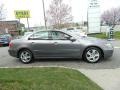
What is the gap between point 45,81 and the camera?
5.70m

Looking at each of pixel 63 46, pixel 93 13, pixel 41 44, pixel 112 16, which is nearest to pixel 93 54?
pixel 63 46

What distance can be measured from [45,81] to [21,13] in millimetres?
27035

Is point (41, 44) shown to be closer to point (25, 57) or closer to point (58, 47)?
point (58, 47)

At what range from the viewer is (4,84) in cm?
540

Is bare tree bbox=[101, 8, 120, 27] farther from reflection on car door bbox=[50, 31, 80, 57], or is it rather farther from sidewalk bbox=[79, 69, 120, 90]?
sidewalk bbox=[79, 69, 120, 90]

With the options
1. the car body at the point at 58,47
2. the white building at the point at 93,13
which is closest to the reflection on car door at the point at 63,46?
the car body at the point at 58,47

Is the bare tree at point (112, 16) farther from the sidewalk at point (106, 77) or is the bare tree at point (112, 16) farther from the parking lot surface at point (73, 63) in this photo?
the sidewalk at point (106, 77)

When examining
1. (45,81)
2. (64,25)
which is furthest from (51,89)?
(64,25)

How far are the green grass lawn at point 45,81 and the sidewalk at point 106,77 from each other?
0.33m

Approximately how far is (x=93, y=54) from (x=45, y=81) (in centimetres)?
355

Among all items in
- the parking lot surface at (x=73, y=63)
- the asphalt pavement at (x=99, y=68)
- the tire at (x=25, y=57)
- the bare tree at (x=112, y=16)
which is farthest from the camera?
the bare tree at (x=112, y=16)

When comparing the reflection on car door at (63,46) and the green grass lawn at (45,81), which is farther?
the reflection on car door at (63,46)

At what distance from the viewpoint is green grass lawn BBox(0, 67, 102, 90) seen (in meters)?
5.27

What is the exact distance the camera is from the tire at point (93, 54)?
28.6 feet
